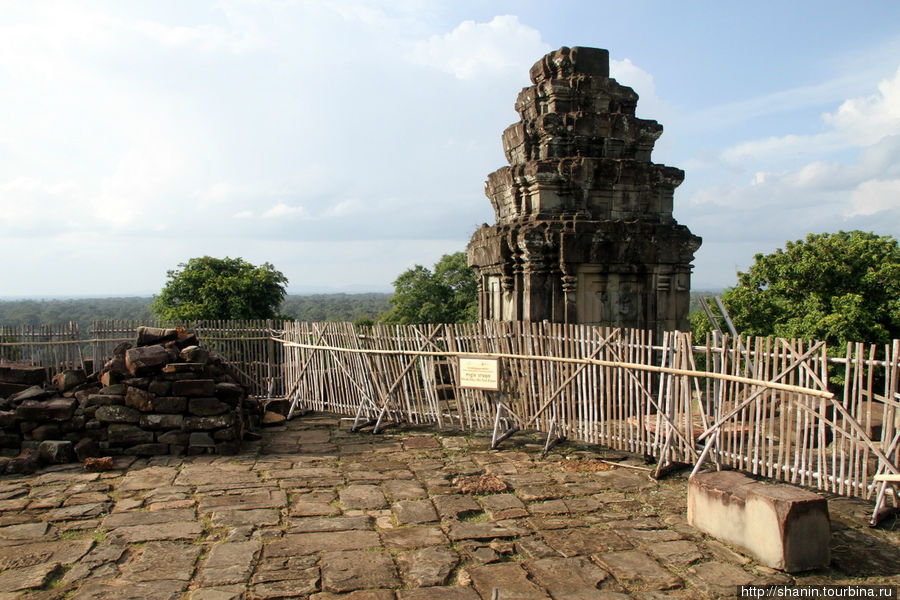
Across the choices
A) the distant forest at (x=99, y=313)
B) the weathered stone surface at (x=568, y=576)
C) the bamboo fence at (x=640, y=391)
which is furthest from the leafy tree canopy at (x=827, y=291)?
the distant forest at (x=99, y=313)

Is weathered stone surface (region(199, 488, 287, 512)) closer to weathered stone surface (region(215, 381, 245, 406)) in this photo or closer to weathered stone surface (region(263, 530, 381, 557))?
weathered stone surface (region(263, 530, 381, 557))

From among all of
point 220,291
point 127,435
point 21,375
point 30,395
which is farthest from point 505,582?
point 220,291

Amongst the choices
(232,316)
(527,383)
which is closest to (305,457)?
(527,383)

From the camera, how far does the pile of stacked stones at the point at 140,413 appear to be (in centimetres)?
814

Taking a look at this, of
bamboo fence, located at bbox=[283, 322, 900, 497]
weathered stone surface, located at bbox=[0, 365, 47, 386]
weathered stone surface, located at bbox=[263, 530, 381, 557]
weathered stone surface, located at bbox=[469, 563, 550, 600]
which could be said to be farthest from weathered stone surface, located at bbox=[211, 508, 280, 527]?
weathered stone surface, located at bbox=[0, 365, 47, 386]

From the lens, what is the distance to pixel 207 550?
5031 mm

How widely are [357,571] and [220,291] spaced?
26.4 metres

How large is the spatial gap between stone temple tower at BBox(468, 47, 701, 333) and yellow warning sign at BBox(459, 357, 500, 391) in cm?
184

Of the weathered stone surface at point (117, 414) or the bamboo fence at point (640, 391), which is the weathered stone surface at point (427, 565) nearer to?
the bamboo fence at point (640, 391)

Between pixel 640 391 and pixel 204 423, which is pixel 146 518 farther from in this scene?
pixel 640 391

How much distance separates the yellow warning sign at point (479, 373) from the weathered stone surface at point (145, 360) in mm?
3954

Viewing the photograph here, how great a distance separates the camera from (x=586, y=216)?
1029 centimetres

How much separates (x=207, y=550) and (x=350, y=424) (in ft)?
16.5

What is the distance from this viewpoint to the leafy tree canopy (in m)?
18.2
